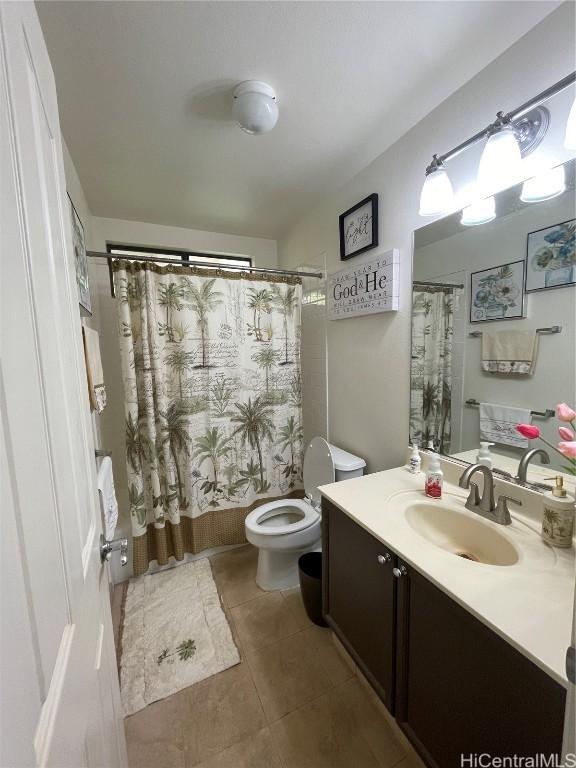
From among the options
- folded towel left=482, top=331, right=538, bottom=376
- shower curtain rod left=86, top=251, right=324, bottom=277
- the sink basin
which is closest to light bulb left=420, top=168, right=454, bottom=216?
folded towel left=482, top=331, right=538, bottom=376

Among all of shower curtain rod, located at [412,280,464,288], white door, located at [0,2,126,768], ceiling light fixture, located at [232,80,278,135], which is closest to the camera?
white door, located at [0,2,126,768]

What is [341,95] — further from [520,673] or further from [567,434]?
[520,673]

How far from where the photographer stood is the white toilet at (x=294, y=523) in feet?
5.59

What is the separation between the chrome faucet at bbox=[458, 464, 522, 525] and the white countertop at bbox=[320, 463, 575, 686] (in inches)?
0.9

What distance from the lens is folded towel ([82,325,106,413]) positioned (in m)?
1.22

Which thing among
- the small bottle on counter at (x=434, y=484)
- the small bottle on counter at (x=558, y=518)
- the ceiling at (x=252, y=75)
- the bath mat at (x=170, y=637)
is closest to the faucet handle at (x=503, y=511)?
the small bottle on counter at (x=558, y=518)

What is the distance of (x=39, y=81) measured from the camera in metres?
0.61

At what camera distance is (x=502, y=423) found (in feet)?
3.88

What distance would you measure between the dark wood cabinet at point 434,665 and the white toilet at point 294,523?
46 centimetres

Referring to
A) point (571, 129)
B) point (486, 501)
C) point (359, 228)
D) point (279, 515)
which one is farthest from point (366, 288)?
point (279, 515)

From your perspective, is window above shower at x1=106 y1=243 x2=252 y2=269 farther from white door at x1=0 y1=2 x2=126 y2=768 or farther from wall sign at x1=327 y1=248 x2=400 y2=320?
A: white door at x1=0 y1=2 x2=126 y2=768

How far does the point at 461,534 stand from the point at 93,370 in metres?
1.61

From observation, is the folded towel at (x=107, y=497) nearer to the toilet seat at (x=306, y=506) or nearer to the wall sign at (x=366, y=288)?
the toilet seat at (x=306, y=506)

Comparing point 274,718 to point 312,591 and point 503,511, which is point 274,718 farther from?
point 503,511
